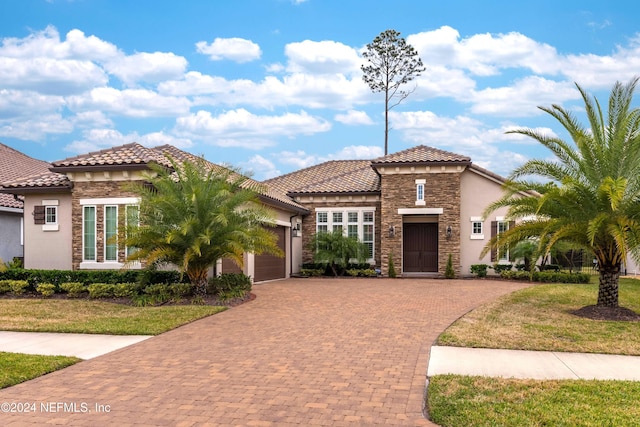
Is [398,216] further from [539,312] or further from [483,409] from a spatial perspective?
[483,409]

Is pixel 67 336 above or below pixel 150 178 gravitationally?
below

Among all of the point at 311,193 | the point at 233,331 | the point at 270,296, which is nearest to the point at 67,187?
the point at 270,296

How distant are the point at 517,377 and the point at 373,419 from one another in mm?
2530

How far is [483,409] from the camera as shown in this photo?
5.95 meters

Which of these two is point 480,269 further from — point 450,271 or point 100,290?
point 100,290

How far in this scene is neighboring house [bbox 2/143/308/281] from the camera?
16.7 m

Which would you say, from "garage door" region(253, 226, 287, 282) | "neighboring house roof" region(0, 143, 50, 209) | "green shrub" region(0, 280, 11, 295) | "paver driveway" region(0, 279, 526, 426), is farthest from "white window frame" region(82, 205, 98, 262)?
"neighboring house roof" region(0, 143, 50, 209)

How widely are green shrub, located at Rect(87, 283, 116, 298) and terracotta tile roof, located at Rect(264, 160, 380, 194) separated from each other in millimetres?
12668

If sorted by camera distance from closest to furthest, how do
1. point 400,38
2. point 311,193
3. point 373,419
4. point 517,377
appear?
point 373,419, point 517,377, point 311,193, point 400,38

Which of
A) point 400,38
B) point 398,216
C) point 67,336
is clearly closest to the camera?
point 67,336

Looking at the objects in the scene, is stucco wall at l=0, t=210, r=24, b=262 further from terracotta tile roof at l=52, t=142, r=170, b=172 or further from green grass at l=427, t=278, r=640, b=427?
green grass at l=427, t=278, r=640, b=427

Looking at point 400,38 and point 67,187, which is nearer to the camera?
point 67,187

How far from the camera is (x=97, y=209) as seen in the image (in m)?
16.9

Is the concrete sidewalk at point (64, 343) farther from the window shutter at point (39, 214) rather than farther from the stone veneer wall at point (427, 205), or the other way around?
the stone veneer wall at point (427, 205)
